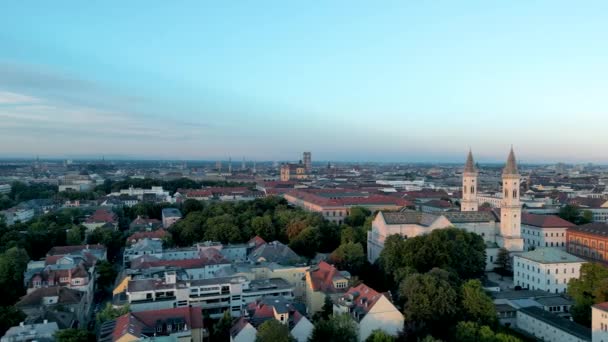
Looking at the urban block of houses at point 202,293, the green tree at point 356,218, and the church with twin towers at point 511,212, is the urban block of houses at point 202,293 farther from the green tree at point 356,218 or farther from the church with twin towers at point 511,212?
the green tree at point 356,218

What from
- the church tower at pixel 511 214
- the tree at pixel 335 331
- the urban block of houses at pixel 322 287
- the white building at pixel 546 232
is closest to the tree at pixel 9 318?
the tree at pixel 335 331

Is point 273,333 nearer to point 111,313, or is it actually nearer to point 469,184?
point 111,313

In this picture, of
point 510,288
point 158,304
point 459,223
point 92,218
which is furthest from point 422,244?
point 92,218

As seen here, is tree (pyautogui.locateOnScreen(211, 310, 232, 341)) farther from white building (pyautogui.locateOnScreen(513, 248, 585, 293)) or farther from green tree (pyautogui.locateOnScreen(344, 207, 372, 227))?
green tree (pyautogui.locateOnScreen(344, 207, 372, 227))

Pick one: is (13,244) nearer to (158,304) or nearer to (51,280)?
(51,280)

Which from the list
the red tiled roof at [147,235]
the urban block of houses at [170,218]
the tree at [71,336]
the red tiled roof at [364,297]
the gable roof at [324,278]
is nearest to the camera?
the tree at [71,336]

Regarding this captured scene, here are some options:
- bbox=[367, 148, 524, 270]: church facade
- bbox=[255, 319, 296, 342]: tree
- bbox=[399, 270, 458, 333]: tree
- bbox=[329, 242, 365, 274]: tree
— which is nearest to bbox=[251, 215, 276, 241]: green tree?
bbox=[367, 148, 524, 270]: church facade
